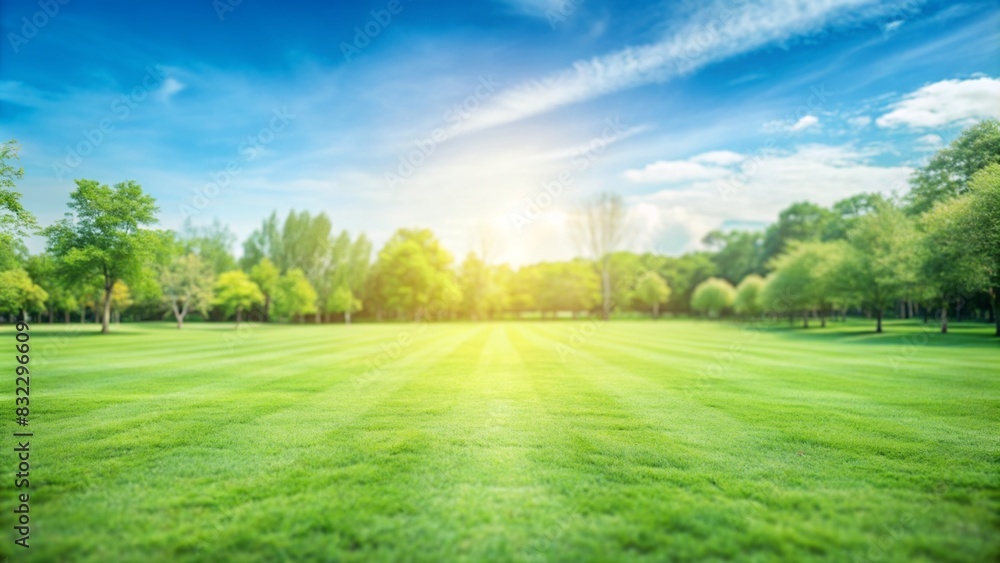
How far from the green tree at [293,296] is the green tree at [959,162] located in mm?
71136

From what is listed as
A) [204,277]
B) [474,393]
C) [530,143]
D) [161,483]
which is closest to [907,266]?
[530,143]

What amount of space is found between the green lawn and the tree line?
4.36 meters

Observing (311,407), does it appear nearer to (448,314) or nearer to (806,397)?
(806,397)

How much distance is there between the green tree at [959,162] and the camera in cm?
1177

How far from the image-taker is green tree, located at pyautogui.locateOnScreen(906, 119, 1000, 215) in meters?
11.8

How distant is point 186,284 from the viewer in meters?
58.0

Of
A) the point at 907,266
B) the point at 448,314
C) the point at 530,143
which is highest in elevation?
the point at 530,143

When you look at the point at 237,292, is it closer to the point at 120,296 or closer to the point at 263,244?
the point at 120,296

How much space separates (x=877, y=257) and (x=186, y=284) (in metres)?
75.2

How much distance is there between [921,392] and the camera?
12.7 meters

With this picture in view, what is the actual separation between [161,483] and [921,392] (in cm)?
1778

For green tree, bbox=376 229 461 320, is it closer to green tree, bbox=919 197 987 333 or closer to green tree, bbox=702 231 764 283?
green tree, bbox=919 197 987 333

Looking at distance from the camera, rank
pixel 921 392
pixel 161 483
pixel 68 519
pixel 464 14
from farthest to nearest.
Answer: pixel 464 14 → pixel 921 392 → pixel 161 483 → pixel 68 519

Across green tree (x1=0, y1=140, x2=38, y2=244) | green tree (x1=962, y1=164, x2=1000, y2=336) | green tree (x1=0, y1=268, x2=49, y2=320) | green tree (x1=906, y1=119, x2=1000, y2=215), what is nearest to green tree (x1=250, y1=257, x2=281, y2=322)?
green tree (x1=0, y1=268, x2=49, y2=320)
